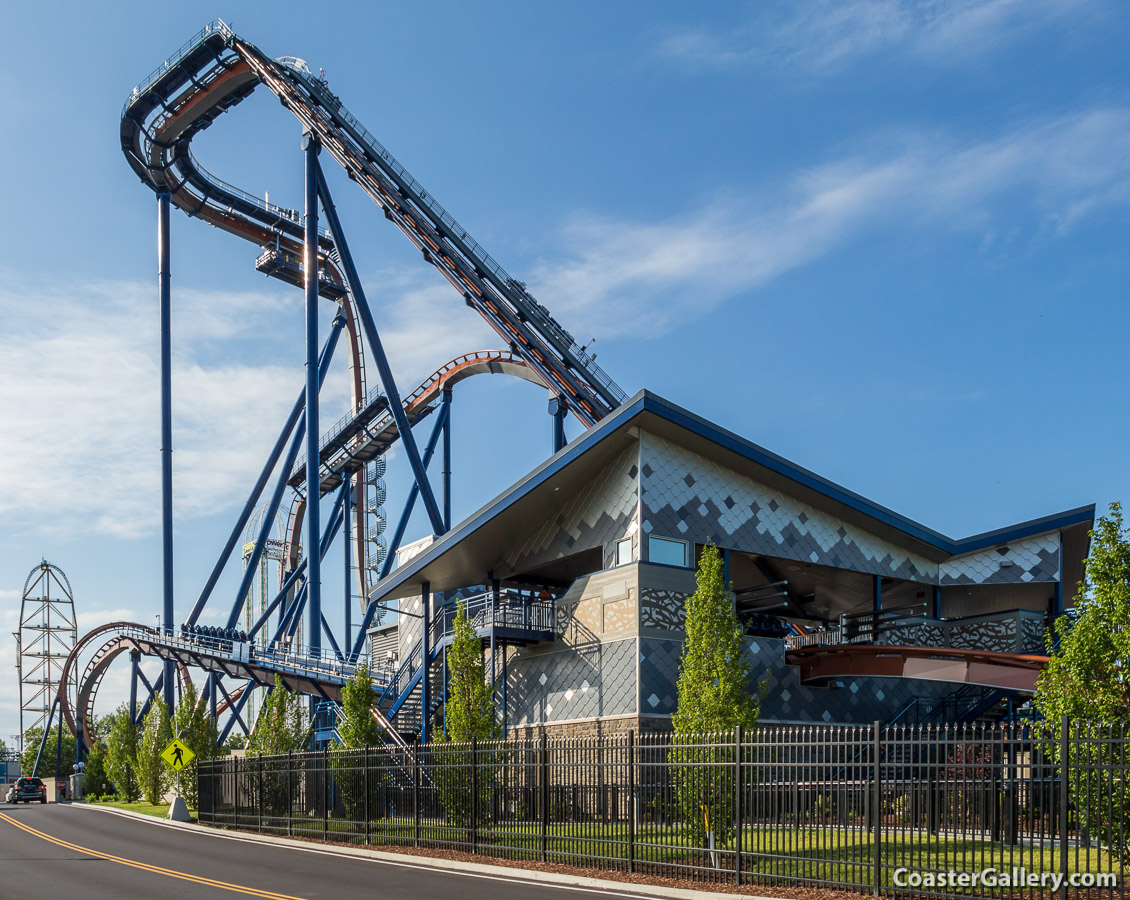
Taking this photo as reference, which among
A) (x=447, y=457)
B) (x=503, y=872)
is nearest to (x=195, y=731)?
(x=447, y=457)

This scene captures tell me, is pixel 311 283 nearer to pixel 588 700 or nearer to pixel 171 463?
pixel 171 463

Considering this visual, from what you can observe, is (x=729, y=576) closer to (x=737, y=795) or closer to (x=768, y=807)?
(x=768, y=807)

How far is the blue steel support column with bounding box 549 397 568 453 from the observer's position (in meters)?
41.3

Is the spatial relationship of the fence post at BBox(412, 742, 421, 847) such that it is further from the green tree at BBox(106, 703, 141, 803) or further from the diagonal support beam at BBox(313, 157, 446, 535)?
the green tree at BBox(106, 703, 141, 803)

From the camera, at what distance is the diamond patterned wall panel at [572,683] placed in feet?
97.2

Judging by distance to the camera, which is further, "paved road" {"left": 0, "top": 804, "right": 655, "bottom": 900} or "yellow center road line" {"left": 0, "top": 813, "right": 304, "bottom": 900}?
"paved road" {"left": 0, "top": 804, "right": 655, "bottom": 900}

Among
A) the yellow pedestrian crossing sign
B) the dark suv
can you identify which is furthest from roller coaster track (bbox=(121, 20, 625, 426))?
the dark suv

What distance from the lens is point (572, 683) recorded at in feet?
103

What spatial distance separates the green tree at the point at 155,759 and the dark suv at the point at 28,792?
51.5 ft

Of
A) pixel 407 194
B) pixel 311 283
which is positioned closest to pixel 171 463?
pixel 311 283

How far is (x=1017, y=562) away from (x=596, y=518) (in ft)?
42.5

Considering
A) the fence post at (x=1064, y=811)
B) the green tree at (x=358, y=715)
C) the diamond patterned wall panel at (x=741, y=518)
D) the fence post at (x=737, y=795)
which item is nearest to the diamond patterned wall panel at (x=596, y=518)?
the diamond patterned wall panel at (x=741, y=518)

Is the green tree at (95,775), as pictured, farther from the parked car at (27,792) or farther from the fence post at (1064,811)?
the fence post at (1064,811)

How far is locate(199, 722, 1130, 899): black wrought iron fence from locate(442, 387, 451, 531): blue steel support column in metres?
21.8
